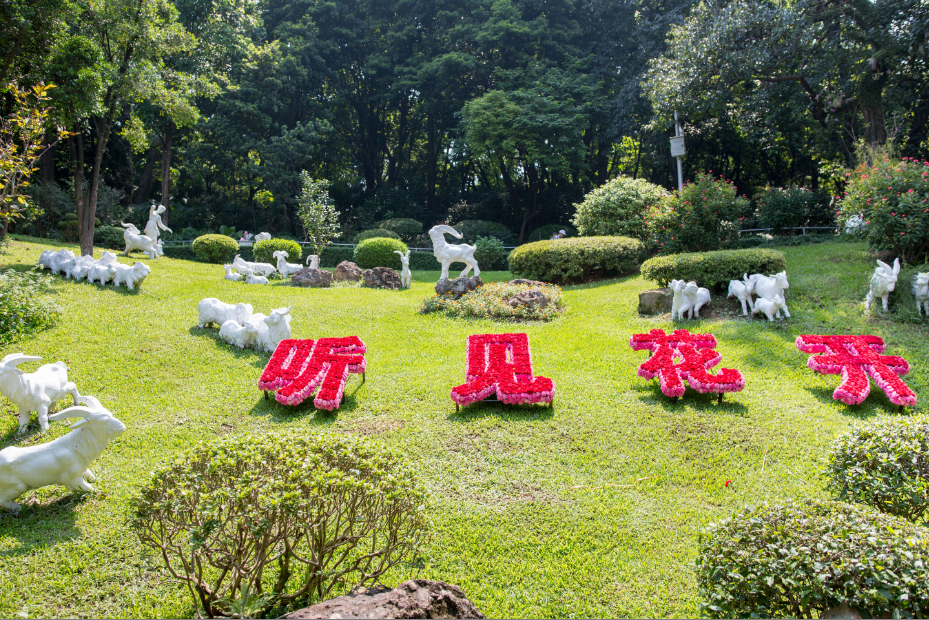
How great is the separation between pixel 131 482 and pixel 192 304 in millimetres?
6759

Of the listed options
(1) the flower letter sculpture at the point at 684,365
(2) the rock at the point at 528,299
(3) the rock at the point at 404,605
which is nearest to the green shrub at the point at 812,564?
(3) the rock at the point at 404,605

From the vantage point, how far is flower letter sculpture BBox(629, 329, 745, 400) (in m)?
6.37

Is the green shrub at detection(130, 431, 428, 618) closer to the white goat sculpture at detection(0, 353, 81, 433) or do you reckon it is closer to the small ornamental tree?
the white goat sculpture at detection(0, 353, 81, 433)

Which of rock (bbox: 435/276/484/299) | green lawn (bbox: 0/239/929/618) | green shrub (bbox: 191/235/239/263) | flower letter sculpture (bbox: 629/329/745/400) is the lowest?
green lawn (bbox: 0/239/929/618)

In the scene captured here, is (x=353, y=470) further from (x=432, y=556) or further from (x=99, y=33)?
(x=99, y=33)

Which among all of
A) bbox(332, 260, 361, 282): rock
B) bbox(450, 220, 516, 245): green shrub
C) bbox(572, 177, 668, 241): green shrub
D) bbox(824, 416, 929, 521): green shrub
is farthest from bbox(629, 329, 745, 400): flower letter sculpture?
bbox(450, 220, 516, 245): green shrub

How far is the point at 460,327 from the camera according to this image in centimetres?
1056

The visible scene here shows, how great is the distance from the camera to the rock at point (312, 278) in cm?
1487

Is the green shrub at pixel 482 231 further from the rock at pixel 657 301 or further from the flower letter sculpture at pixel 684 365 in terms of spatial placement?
the flower letter sculpture at pixel 684 365

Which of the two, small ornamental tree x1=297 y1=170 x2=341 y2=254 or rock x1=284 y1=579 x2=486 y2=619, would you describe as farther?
small ornamental tree x1=297 y1=170 x2=341 y2=254

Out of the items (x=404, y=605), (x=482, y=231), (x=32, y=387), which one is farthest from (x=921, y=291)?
(x=482, y=231)

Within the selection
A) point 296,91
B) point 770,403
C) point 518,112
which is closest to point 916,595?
point 770,403

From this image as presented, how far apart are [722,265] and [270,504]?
10039 mm

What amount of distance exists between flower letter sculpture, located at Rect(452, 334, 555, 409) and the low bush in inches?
138
